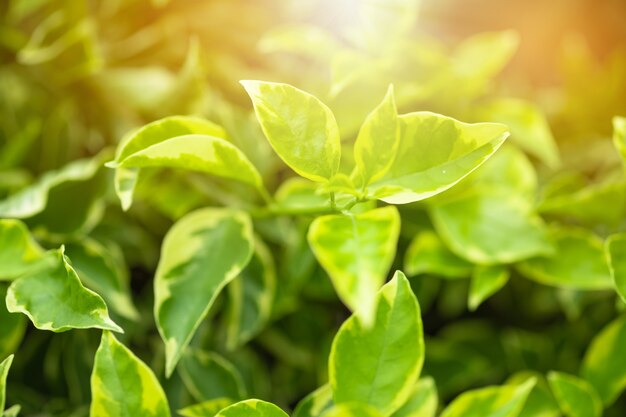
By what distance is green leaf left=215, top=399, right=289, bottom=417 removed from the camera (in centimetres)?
44

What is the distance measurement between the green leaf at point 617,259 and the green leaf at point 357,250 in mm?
167

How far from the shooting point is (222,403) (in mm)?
510

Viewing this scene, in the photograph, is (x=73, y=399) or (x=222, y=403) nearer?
(x=222, y=403)

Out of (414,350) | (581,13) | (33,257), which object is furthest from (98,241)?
(581,13)

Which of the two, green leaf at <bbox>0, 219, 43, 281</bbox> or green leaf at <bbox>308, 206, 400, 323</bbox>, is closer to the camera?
green leaf at <bbox>308, 206, 400, 323</bbox>

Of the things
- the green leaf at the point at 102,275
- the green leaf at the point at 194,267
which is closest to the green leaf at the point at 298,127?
the green leaf at the point at 194,267

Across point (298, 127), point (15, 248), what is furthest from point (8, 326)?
point (298, 127)

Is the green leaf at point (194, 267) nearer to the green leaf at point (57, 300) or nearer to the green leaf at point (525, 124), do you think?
the green leaf at point (57, 300)

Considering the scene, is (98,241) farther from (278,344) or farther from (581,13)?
(581,13)

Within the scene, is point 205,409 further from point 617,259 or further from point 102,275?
point 617,259

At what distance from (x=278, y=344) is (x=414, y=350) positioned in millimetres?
300

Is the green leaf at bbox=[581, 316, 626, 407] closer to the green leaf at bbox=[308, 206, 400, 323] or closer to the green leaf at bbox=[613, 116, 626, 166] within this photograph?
the green leaf at bbox=[613, 116, 626, 166]

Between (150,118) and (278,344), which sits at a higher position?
(150,118)

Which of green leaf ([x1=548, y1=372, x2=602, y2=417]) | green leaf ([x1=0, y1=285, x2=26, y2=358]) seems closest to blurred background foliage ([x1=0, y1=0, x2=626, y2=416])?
green leaf ([x1=0, y1=285, x2=26, y2=358])
